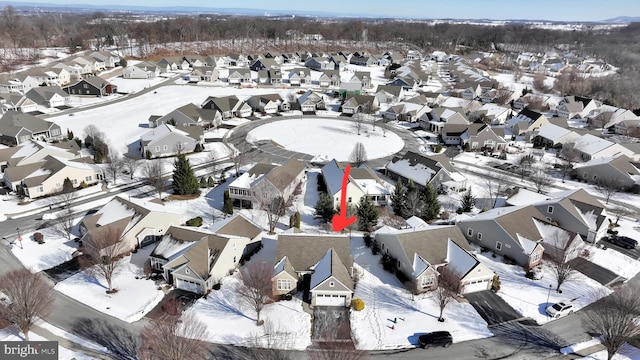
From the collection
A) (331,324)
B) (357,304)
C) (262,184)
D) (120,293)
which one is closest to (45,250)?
(120,293)

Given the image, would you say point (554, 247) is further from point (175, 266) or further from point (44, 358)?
point (44, 358)

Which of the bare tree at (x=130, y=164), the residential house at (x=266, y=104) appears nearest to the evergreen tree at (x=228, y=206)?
the bare tree at (x=130, y=164)

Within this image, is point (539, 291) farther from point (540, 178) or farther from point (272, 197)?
point (272, 197)

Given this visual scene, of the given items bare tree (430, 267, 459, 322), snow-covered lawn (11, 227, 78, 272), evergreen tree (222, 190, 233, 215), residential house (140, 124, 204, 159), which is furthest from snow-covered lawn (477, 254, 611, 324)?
residential house (140, 124, 204, 159)

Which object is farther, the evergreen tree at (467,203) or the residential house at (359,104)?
the residential house at (359,104)

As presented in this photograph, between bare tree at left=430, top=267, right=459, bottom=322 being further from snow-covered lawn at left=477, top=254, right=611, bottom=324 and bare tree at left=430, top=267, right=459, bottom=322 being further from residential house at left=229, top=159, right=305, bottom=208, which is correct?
residential house at left=229, top=159, right=305, bottom=208

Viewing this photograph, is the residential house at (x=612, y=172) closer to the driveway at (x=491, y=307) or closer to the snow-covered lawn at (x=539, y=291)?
the snow-covered lawn at (x=539, y=291)

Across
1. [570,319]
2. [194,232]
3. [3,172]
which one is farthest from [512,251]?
[3,172]
